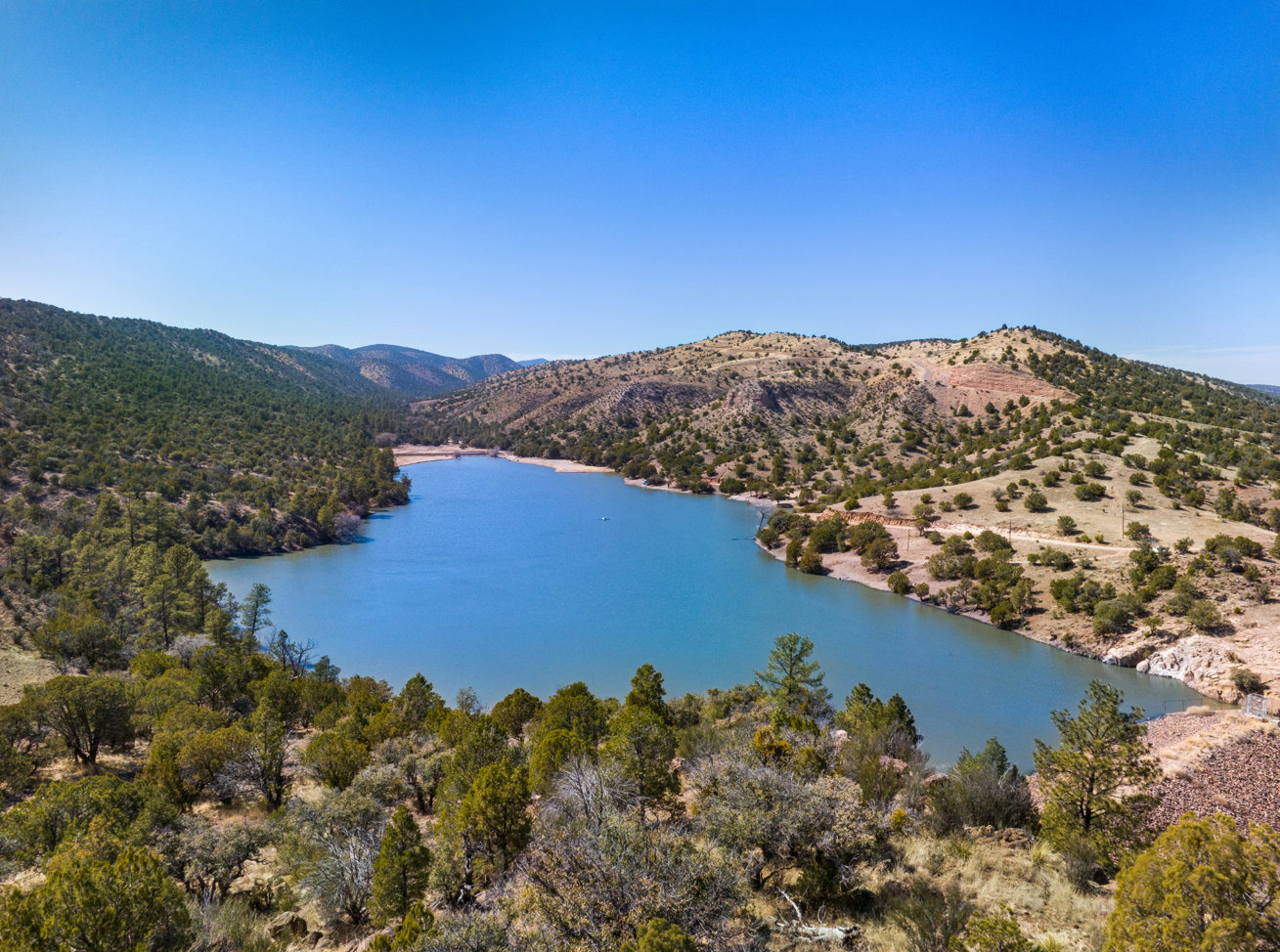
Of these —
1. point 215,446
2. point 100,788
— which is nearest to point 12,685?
point 100,788

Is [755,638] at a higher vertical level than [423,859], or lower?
lower

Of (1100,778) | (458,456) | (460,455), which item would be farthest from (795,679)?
(460,455)

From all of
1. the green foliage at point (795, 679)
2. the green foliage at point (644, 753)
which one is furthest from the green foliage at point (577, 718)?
the green foliage at point (795, 679)

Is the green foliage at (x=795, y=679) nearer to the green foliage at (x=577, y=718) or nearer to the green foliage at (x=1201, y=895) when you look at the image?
the green foliage at (x=577, y=718)

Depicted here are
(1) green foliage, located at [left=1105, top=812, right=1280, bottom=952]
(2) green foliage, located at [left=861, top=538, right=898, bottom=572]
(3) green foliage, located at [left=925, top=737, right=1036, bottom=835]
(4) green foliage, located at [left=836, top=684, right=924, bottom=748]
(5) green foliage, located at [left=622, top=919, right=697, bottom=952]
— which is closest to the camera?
(1) green foliage, located at [left=1105, top=812, right=1280, bottom=952]

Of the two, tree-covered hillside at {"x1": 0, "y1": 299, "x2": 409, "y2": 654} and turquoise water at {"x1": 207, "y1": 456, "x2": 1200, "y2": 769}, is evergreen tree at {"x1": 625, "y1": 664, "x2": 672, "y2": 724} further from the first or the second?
tree-covered hillside at {"x1": 0, "y1": 299, "x2": 409, "y2": 654}

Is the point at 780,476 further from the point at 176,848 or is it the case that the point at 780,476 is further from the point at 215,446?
the point at 176,848

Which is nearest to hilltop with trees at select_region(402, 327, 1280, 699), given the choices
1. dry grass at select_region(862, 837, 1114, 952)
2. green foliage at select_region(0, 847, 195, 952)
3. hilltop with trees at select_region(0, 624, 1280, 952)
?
hilltop with trees at select_region(0, 624, 1280, 952)
